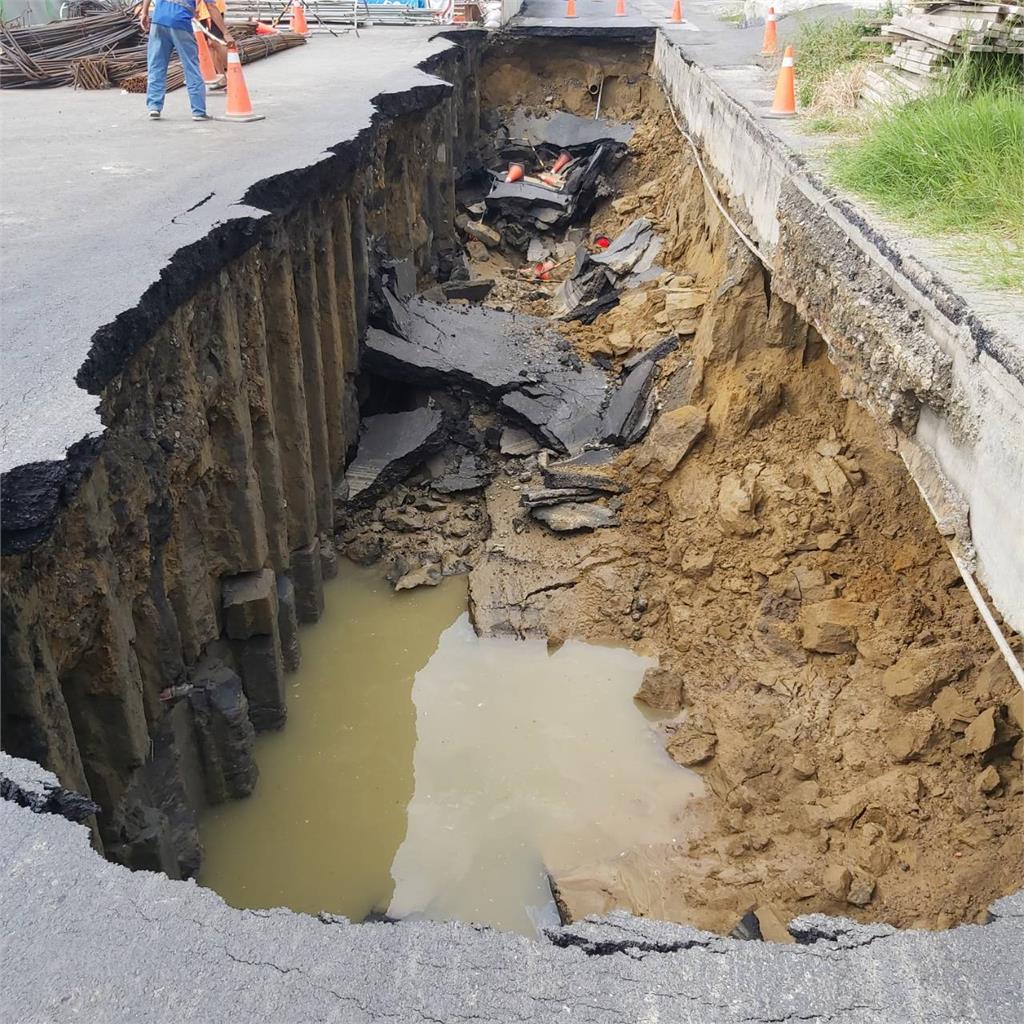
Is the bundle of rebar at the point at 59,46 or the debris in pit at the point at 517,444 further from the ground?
the bundle of rebar at the point at 59,46

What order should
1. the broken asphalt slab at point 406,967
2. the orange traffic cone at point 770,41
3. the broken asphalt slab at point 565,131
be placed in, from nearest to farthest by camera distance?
the broken asphalt slab at point 406,967, the orange traffic cone at point 770,41, the broken asphalt slab at point 565,131

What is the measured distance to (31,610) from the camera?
334 cm

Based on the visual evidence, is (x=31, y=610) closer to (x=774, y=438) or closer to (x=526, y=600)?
(x=526, y=600)

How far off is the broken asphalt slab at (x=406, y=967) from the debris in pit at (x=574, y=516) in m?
5.21

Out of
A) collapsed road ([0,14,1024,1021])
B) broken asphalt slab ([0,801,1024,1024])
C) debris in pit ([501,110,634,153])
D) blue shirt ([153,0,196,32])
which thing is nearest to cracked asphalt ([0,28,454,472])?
collapsed road ([0,14,1024,1021])

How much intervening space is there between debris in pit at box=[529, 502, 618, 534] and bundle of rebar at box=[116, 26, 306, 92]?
6.57 meters

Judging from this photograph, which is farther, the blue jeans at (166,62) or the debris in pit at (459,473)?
the blue jeans at (166,62)

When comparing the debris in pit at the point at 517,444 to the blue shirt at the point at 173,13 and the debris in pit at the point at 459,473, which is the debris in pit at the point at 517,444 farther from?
the blue shirt at the point at 173,13

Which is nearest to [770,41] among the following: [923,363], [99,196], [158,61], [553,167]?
[553,167]

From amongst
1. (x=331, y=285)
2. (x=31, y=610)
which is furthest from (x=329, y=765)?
(x=331, y=285)

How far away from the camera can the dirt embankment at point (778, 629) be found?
14.9ft

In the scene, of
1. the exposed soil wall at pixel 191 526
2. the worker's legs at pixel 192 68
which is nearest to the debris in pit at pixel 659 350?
the exposed soil wall at pixel 191 526

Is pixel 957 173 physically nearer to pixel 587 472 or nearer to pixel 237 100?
pixel 587 472

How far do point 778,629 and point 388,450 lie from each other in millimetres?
3687
